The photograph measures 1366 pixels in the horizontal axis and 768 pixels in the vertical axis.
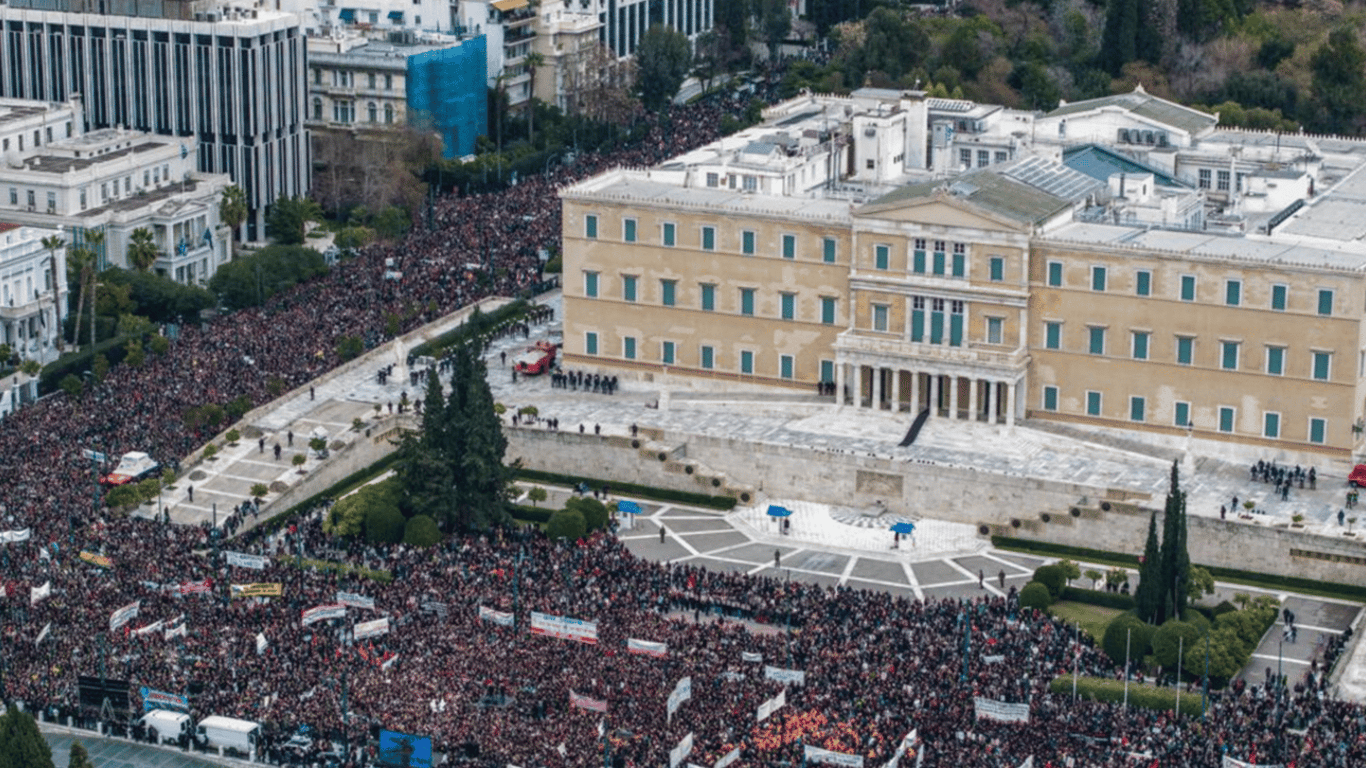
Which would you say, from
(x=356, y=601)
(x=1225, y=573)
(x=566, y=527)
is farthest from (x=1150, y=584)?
(x=356, y=601)

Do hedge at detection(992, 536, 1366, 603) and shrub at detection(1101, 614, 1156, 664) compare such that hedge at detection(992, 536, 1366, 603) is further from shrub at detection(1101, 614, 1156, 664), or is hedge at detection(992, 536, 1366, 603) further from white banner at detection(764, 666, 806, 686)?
white banner at detection(764, 666, 806, 686)

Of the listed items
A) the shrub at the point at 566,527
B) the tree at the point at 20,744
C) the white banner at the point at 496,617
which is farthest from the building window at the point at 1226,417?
the tree at the point at 20,744

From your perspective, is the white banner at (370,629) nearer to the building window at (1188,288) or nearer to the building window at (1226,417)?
the building window at (1188,288)

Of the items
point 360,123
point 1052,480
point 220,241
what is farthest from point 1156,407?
point 360,123

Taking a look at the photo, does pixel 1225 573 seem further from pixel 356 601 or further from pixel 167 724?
pixel 167 724

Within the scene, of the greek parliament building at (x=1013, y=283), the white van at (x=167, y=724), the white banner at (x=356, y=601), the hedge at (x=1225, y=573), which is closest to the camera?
the white van at (x=167, y=724)

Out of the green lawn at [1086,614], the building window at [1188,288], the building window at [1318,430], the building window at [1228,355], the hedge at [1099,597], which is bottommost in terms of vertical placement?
the green lawn at [1086,614]

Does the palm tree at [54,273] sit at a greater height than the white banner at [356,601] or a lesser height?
greater
